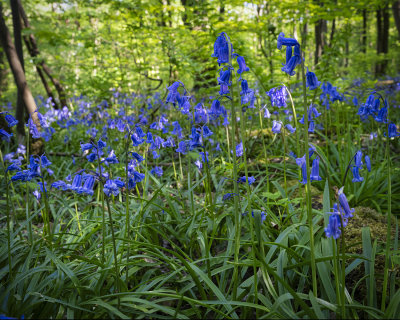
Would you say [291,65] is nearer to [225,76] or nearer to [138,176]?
[225,76]

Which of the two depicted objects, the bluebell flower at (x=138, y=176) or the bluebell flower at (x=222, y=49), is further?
the bluebell flower at (x=138, y=176)

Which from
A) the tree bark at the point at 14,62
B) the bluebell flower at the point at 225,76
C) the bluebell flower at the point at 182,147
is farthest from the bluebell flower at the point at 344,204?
the tree bark at the point at 14,62

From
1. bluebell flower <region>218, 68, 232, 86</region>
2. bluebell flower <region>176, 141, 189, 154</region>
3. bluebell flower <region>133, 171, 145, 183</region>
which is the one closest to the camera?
bluebell flower <region>218, 68, 232, 86</region>

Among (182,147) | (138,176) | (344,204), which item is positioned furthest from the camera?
(182,147)

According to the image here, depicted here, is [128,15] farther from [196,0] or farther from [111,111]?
[111,111]

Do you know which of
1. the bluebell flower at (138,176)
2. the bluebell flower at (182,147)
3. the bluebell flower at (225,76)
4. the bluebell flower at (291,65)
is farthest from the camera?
the bluebell flower at (182,147)

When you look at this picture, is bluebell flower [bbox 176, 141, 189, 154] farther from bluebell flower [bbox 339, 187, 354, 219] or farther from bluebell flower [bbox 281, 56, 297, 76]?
bluebell flower [bbox 339, 187, 354, 219]

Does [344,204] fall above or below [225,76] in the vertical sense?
below

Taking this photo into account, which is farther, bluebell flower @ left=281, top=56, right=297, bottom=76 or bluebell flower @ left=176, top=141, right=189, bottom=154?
bluebell flower @ left=176, top=141, right=189, bottom=154

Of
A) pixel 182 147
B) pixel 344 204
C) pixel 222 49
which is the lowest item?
pixel 182 147

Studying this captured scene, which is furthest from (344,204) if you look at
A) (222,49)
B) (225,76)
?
(222,49)

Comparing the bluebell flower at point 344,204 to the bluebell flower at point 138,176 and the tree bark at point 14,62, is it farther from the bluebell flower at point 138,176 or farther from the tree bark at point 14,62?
the tree bark at point 14,62

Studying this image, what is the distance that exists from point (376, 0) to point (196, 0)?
3.66 m

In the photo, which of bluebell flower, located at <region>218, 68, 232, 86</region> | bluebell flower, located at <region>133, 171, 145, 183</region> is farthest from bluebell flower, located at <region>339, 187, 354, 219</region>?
bluebell flower, located at <region>133, 171, 145, 183</region>
